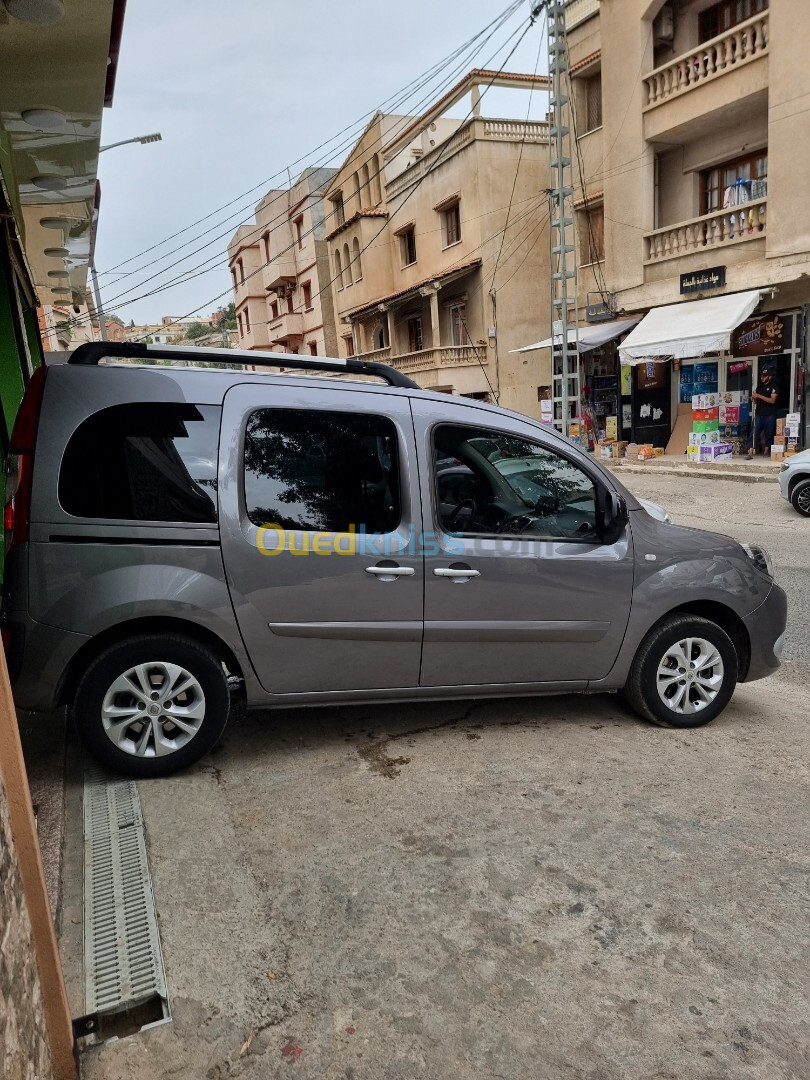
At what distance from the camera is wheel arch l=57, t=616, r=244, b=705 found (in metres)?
3.38

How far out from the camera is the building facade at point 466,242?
23969 mm

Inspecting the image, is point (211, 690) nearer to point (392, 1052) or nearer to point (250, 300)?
point (392, 1052)

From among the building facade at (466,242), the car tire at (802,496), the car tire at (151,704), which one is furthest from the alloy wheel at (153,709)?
the building facade at (466,242)

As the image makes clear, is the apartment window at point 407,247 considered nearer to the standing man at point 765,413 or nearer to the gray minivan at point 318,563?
the standing man at point 765,413

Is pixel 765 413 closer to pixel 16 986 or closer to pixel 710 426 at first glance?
pixel 710 426

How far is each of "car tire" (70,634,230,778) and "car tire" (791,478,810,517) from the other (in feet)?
33.3

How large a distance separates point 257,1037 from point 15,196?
7487 mm

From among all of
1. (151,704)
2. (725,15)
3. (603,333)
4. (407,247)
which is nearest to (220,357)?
(151,704)

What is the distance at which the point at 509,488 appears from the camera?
Answer: 4.14 m

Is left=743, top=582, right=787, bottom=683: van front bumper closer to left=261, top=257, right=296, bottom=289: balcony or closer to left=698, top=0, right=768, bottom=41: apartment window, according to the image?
left=698, top=0, right=768, bottom=41: apartment window

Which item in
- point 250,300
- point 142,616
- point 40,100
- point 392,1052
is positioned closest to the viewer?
point 392,1052

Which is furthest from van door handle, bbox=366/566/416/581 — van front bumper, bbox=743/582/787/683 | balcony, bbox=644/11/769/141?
balcony, bbox=644/11/769/141

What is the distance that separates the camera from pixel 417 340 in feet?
103

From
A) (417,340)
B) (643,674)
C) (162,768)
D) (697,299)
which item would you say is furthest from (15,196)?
(417,340)
